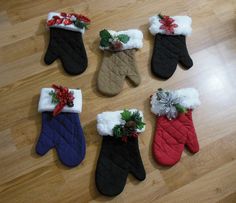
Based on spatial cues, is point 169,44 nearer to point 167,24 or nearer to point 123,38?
point 167,24

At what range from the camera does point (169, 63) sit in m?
1.40

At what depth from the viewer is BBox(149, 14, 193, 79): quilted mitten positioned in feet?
4.57

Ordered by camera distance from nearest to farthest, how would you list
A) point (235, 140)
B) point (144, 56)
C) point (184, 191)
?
point (184, 191) → point (235, 140) → point (144, 56)

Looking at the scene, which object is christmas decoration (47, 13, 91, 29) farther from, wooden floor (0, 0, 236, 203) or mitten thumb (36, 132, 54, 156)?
mitten thumb (36, 132, 54, 156)

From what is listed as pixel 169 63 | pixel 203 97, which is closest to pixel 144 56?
pixel 169 63

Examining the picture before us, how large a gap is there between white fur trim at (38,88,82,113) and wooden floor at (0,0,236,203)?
0.05 m

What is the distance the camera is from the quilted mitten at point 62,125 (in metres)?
1.21

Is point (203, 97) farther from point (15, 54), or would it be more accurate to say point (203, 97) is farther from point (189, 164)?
point (15, 54)

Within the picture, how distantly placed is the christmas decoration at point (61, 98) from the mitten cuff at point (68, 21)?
30 cm

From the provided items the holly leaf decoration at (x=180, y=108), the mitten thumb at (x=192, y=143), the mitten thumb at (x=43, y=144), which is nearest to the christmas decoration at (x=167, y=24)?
the holly leaf decoration at (x=180, y=108)

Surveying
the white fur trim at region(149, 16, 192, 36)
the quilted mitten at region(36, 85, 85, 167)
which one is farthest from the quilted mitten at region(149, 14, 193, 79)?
the quilted mitten at region(36, 85, 85, 167)

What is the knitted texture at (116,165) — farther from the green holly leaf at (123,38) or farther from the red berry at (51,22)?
Result: the red berry at (51,22)

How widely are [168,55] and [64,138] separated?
559mm

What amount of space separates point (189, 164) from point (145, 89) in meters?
0.34
